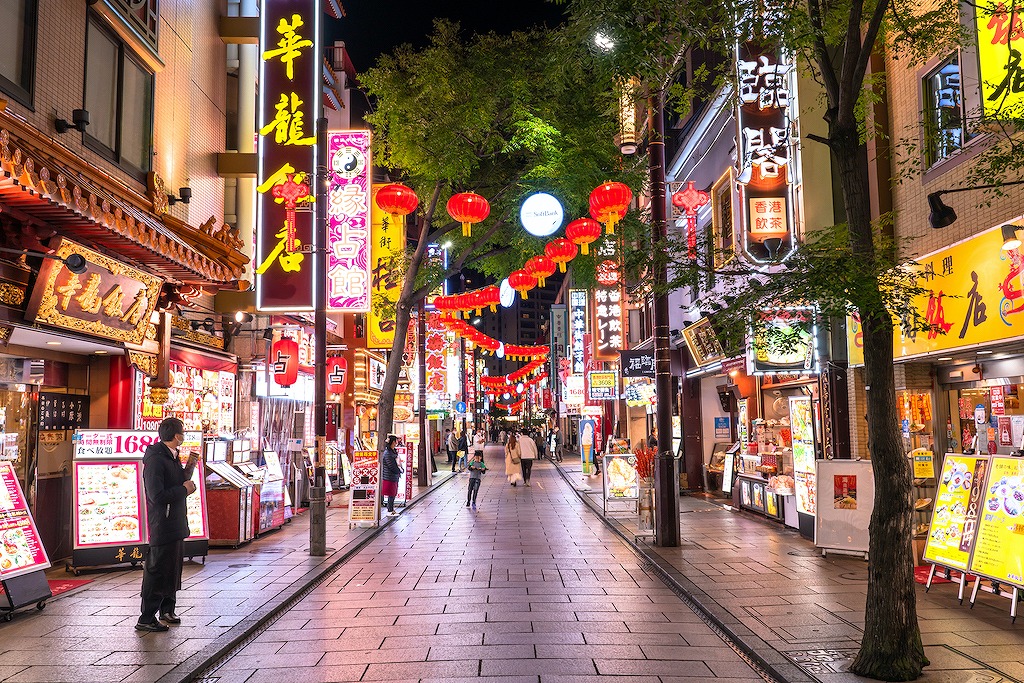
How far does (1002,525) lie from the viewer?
9070 mm

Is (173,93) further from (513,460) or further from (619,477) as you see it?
(513,460)

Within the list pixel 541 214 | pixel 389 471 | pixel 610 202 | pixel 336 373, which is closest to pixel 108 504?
pixel 541 214

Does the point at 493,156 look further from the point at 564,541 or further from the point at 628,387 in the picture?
the point at 628,387

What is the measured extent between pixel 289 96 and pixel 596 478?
890 inches

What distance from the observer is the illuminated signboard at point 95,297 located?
11.0 metres

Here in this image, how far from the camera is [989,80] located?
9.83m

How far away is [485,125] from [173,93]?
763 centimetres

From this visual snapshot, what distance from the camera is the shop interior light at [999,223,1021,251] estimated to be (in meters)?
9.77

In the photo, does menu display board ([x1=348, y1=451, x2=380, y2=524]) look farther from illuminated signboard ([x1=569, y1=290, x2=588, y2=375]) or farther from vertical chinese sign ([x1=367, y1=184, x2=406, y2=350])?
illuminated signboard ([x1=569, y1=290, x2=588, y2=375])

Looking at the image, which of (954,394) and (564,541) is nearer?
(954,394)

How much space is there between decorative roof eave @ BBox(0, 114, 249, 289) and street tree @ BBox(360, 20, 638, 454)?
22.9ft

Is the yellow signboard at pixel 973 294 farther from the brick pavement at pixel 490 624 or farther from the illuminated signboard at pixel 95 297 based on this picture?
the illuminated signboard at pixel 95 297

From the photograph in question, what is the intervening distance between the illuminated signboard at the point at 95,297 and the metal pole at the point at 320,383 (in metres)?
2.93

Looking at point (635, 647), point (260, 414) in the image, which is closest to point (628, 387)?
point (260, 414)
